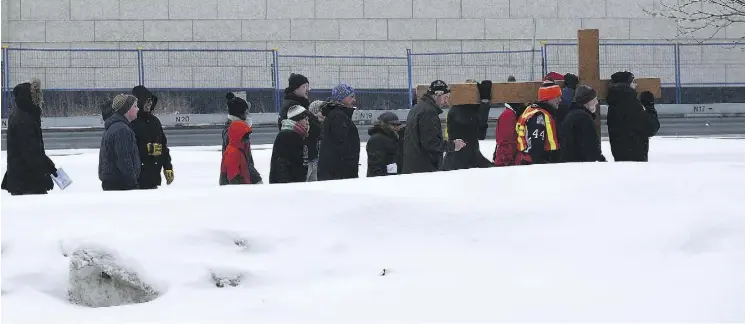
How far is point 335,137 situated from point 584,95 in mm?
2141

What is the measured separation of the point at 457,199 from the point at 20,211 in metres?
2.71

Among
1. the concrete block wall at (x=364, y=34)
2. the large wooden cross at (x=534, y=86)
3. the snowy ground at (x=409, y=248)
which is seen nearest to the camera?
the snowy ground at (x=409, y=248)

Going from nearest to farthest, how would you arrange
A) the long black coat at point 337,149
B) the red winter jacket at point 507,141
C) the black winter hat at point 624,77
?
the long black coat at point 337,149 < the black winter hat at point 624,77 < the red winter jacket at point 507,141

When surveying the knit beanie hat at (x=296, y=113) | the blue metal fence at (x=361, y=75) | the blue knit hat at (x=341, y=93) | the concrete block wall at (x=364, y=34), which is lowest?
the knit beanie hat at (x=296, y=113)

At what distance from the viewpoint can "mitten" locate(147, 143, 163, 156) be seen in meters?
12.5

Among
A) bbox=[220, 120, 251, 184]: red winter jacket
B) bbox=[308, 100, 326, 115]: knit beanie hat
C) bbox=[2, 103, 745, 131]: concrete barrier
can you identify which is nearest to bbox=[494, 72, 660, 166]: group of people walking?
bbox=[308, 100, 326, 115]: knit beanie hat

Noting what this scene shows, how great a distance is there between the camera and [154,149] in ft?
41.3

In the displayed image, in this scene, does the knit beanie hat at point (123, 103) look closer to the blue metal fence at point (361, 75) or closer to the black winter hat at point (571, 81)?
the black winter hat at point (571, 81)

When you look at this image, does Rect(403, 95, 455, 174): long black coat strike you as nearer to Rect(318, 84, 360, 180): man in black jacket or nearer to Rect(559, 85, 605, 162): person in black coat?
Rect(318, 84, 360, 180): man in black jacket

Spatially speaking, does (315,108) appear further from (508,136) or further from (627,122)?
(627,122)

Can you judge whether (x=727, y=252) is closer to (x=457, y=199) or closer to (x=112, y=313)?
(x=457, y=199)

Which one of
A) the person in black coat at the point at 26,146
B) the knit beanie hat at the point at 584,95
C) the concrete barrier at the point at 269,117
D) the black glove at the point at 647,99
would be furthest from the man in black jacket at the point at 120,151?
the concrete barrier at the point at 269,117

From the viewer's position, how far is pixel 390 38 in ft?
96.7

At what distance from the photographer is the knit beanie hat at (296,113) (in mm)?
12047
